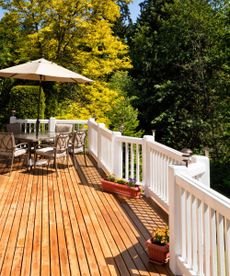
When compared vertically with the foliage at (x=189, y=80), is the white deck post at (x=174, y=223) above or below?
below

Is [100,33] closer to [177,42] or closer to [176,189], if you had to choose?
[177,42]

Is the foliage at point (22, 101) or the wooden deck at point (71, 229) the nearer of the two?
the wooden deck at point (71, 229)

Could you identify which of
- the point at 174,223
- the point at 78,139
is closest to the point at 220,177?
the point at 78,139

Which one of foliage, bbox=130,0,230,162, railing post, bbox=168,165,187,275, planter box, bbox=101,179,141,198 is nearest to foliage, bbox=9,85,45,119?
planter box, bbox=101,179,141,198

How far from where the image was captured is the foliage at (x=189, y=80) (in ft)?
46.2

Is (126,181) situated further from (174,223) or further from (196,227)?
(196,227)

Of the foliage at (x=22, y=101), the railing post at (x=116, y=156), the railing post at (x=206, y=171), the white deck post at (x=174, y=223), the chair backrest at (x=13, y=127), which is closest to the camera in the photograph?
the white deck post at (x=174, y=223)

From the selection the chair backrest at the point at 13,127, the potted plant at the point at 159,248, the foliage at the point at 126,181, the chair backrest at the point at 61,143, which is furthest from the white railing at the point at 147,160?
the chair backrest at the point at 13,127

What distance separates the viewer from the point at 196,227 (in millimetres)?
2369

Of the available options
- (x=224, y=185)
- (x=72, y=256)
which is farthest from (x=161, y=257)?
(x=224, y=185)

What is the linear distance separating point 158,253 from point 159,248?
53 mm

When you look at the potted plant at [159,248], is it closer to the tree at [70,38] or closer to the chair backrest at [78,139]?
the chair backrest at [78,139]

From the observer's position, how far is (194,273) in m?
2.34

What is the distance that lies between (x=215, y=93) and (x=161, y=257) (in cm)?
1283
